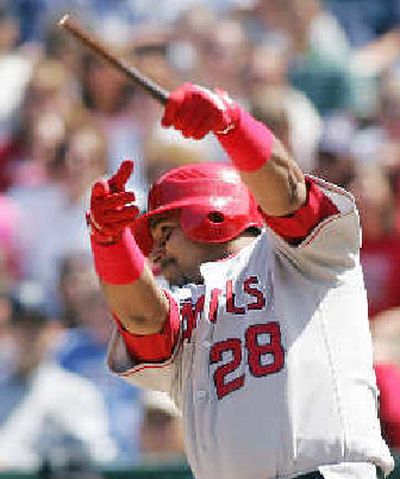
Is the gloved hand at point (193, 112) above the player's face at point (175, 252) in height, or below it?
above

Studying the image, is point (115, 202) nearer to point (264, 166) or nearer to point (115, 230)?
point (115, 230)

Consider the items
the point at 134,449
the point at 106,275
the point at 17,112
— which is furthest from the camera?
the point at 17,112

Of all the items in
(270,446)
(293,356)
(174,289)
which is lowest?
(270,446)

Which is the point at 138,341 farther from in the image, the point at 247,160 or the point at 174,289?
the point at 247,160

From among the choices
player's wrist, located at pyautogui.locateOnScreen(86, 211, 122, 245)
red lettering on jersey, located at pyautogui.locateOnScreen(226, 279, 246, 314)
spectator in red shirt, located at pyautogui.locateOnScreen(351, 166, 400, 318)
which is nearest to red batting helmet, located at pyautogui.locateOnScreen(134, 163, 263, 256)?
red lettering on jersey, located at pyautogui.locateOnScreen(226, 279, 246, 314)

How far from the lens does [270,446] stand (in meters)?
2.94

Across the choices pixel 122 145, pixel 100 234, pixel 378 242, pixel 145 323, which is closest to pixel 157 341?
pixel 145 323

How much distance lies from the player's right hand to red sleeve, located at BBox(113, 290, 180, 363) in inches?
12.0

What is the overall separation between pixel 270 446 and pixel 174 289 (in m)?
0.53

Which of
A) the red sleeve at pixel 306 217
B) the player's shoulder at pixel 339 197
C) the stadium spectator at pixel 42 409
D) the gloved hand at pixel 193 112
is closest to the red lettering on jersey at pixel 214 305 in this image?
the red sleeve at pixel 306 217

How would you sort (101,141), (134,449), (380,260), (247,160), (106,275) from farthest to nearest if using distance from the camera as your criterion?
1. (101,141)
2. (380,260)
3. (134,449)
4. (106,275)
5. (247,160)

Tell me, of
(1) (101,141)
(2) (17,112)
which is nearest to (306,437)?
(1) (101,141)

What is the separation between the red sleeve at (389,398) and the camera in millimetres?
4082

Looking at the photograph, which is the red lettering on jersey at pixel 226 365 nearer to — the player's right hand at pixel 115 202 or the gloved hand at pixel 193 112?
the player's right hand at pixel 115 202
